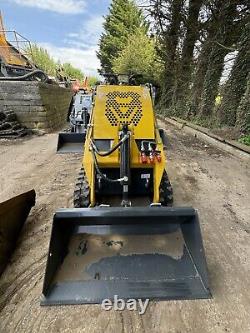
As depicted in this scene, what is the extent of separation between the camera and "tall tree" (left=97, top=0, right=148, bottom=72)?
31.8 meters

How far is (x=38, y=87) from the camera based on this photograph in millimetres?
8977

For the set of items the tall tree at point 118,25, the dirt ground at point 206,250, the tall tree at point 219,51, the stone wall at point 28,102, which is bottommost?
the dirt ground at point 206,250

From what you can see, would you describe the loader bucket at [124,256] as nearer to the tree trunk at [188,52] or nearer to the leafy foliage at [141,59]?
the tree trunk at [188,52]

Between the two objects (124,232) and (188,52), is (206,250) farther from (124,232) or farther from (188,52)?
(188,52)

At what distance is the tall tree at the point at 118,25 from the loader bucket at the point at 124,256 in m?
31.3

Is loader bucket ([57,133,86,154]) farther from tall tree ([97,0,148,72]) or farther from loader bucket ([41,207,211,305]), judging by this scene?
tall tree ([97,0,148,72])

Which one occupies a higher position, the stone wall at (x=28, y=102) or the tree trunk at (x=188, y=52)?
the tree trunk at (x=188, y=52)

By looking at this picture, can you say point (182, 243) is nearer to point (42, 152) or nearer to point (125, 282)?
point (125, 282)

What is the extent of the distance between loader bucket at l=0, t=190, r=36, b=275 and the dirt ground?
99mm

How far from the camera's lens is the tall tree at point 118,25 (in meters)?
31.8

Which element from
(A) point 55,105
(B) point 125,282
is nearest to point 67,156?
(B) point 125,282

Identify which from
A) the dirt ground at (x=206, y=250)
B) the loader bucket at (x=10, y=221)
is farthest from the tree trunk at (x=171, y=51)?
the loader bucket at (x=10, y=221)

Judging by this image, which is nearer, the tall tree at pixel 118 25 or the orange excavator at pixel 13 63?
the orange excavator at pixel 13 63

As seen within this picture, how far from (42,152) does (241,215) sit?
4734 mm
